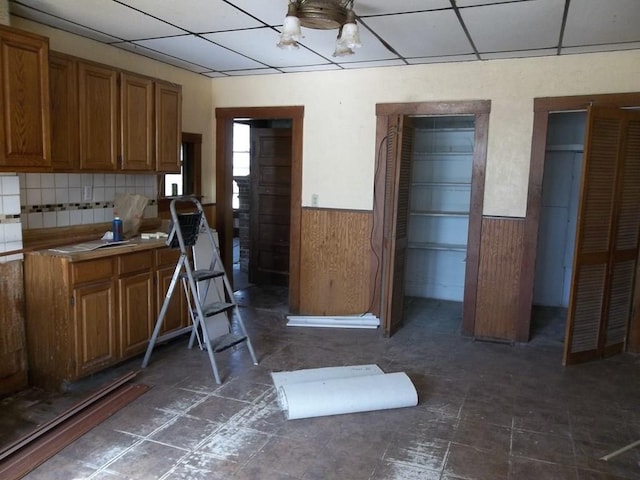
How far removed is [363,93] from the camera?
4777 millimetres

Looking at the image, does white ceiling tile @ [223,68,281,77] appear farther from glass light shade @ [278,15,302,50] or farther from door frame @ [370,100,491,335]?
glass light shade @ [278,15,302,50]

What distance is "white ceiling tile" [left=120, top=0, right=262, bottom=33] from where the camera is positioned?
10.1 ft

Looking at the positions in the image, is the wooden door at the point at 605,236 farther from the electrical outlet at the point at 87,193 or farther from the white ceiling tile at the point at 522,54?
the electrical outlet at the point at 87,193

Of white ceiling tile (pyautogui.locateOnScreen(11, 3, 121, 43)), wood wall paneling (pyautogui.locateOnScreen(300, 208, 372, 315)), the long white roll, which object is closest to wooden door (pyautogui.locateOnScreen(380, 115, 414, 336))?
wood wall paneling (pyautogui.locateOnScreen(300, 208, 372, 315))

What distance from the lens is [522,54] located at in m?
4.11

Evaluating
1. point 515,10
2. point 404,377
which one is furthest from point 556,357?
point 515,10

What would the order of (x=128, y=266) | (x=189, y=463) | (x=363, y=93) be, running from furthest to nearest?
(x=363, y=93) → (x=128, y=266) → (x=189, y=463)

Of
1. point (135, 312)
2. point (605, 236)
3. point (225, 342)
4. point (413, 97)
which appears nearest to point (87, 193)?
point (135, 312)

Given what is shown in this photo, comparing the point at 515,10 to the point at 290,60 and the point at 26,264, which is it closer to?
the point at 290,60

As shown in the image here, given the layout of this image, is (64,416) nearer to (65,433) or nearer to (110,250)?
(65,433)

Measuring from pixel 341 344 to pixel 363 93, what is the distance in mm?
2307

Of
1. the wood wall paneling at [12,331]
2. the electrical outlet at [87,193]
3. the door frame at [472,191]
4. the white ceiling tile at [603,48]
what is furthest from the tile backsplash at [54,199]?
the white ceiling tile at [603,48]

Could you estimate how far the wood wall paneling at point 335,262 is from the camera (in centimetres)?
494

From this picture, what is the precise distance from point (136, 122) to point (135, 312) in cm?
145
